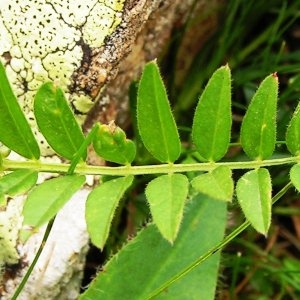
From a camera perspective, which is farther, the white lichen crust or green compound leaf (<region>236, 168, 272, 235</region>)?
the white lichen crust

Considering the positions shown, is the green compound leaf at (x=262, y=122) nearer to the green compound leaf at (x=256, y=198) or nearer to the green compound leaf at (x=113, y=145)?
the green compound leaf at (x=256, y=198)

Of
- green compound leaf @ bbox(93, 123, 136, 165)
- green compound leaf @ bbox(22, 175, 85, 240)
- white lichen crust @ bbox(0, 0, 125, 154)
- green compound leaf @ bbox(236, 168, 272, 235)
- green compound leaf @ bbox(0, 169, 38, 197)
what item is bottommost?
green compound leaf @ bbox(236, 168, 272, 235)

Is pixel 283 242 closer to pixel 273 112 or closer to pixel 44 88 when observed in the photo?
pixel 273 112

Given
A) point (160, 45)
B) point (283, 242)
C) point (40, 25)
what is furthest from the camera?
point (283, 242)

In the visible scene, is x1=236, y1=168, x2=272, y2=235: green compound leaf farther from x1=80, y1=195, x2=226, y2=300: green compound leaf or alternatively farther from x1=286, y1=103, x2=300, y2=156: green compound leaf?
x1=80, y1=195, x2=226, y2=300: green compound leaf

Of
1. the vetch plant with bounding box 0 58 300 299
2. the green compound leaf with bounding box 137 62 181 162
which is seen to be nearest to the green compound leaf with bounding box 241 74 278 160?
the vetch plant with bounding box 0 58 300 299

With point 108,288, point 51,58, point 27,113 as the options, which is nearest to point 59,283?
point 108,288
